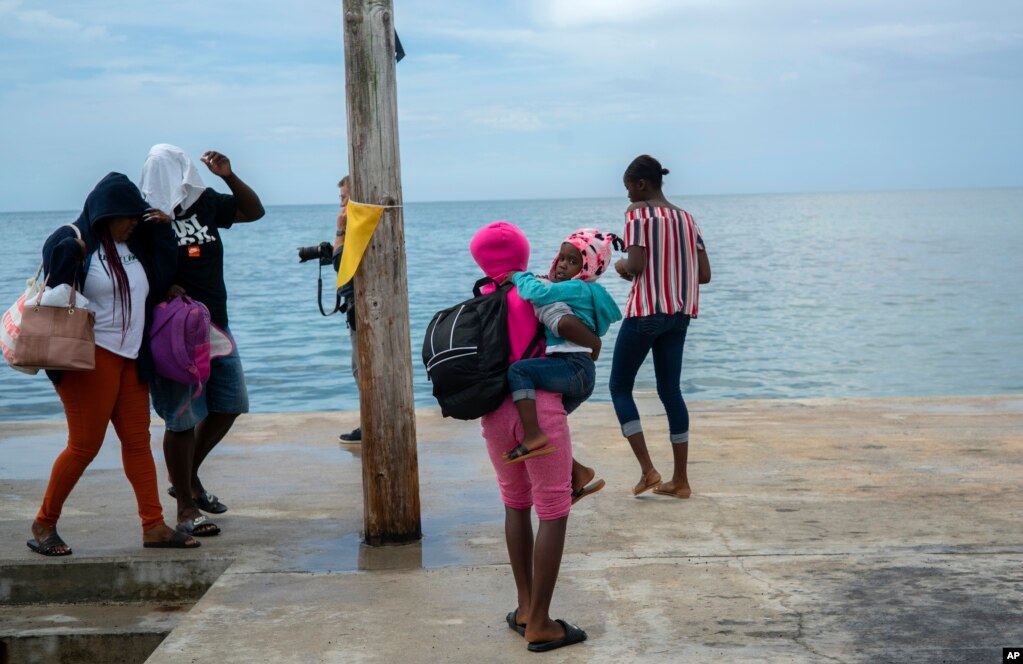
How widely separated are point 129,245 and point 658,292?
274 centimetres

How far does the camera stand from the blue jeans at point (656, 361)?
20.7 ft

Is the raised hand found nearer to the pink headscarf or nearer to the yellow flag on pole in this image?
the yellow flag on pole

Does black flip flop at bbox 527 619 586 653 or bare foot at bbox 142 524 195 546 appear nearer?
black flip flop at bbox 527 619 586 653

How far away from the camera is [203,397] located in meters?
5.99

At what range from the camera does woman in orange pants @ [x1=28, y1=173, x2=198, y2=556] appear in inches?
211

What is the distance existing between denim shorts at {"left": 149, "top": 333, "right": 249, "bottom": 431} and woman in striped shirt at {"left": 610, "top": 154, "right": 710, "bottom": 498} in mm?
2083

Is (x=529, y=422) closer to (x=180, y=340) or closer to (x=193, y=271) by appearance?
(x=180, y=340)

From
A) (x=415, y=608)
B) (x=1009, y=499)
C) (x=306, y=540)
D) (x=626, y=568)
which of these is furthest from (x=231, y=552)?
(x=1009, y=499)

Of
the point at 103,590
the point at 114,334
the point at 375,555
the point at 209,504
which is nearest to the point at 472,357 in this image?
the point at 375,555

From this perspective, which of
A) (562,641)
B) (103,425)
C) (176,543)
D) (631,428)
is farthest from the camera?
(631,428)

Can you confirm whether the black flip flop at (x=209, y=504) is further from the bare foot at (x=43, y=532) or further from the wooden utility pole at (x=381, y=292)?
the wooden utility pole at (x=381, y=292)

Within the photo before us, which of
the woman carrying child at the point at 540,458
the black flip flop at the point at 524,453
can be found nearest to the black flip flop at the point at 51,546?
the woman carrying child at the point at 540,458

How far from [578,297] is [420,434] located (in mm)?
4541

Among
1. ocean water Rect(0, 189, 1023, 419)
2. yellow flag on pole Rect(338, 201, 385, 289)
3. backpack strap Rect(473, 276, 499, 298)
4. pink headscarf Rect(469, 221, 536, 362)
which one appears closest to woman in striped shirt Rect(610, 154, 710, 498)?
yellow flag on pole Rect(338, 201, 385, 289)
